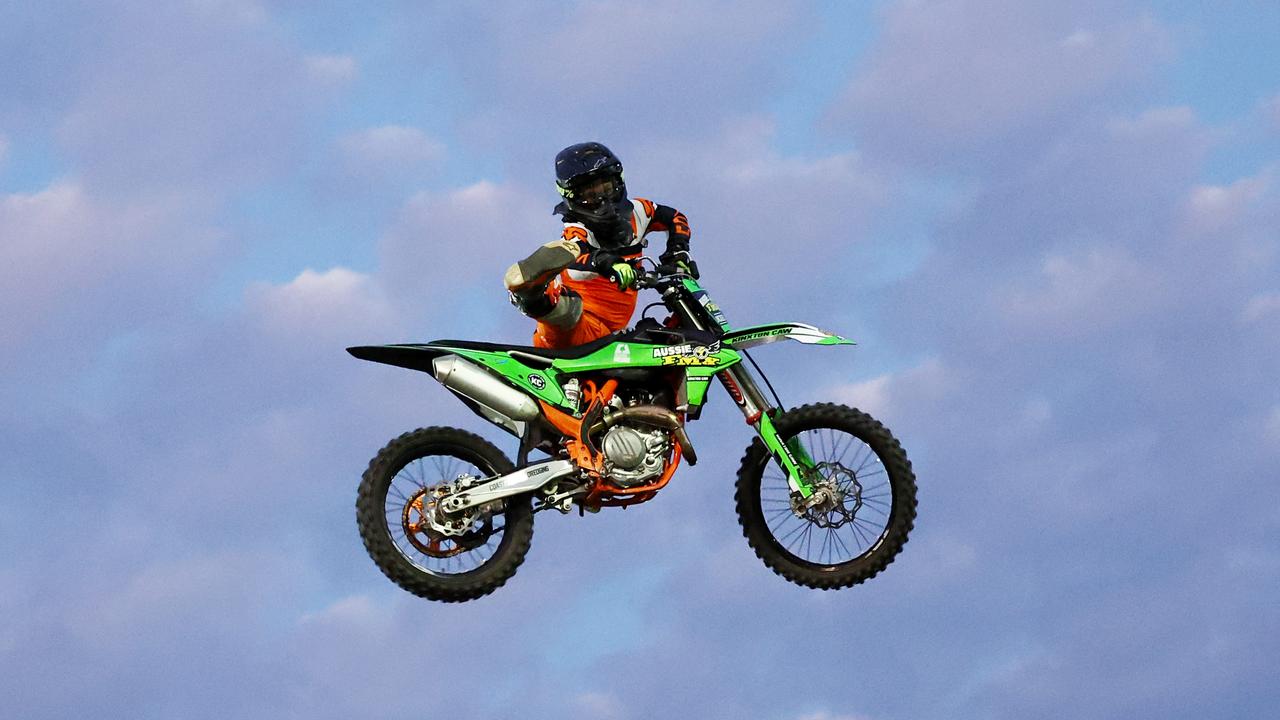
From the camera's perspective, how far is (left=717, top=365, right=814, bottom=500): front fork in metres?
19.2

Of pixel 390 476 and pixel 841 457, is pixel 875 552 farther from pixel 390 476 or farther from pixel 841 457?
pixel 390 476

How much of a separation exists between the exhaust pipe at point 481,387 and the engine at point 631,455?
0.75 metres

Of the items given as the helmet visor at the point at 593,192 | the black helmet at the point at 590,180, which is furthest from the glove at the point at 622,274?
the helmet visor at the point at 593,192

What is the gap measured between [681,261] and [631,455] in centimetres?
220

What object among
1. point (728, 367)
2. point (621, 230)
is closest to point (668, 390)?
point (728, 367)

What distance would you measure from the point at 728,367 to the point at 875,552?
222 cm

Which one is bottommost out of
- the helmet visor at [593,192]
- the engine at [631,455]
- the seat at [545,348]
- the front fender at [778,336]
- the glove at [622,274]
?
the engine at [631,455]

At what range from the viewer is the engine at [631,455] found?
18.7 meters

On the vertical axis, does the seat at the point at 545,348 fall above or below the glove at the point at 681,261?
below

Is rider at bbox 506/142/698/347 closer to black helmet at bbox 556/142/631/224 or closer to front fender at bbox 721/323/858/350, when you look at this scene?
black helmet at bbox 556/142/631/224

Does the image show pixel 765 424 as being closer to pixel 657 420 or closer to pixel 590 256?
pixel 657 420

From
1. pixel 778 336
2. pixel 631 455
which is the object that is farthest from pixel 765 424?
pixel 631 455

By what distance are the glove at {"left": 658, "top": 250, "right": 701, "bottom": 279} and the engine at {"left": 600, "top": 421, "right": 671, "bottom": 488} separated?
176 cm

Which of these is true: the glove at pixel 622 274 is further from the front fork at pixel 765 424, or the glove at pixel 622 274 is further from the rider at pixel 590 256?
the front fork at pixel 765 424
